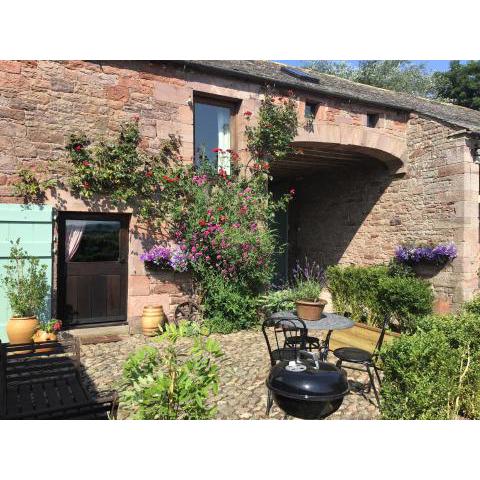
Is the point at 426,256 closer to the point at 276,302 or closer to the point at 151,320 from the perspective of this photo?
the point at 276,302

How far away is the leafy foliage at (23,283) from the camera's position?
5.42m

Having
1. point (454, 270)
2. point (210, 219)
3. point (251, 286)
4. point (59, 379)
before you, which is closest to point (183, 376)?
point (59, 379)

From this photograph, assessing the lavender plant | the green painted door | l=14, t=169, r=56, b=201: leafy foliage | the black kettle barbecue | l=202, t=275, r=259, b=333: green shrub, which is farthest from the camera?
the lavender plant

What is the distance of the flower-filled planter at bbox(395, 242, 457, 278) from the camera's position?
766 centimetres

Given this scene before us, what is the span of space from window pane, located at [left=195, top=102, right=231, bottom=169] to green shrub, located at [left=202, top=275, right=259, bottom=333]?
2373mm

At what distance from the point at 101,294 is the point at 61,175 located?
80.9 inches

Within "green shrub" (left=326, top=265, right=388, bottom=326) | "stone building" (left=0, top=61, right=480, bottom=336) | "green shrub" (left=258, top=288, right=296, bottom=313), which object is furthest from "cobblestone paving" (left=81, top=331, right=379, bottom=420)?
"green shrub" (left=326, top=265, right=388, bottom=326)

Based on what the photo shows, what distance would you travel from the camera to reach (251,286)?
284 inches

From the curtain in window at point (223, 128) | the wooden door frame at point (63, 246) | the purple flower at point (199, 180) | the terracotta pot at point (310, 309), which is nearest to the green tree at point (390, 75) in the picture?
the curtain in window at point (223, 128)

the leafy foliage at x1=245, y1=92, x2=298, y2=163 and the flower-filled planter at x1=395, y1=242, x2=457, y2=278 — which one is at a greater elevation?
the leafy foliage at x1=245, y1=92, x2=298, y2=163

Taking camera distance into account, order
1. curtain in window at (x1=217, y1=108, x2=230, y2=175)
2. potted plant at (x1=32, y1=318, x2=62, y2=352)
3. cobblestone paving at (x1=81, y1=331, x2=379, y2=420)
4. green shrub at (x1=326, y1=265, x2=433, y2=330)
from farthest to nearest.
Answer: curtain in window at (x1=217, y1=108, x2=230, y2=175) < green shrub at (x1=326, y1=265, x2=433, y2=330) < potted plant at (x1=32, y1=318, x2=62, y2=352) < cobblestone paving at (x1=81, y1=331, x2=379, y2=420)

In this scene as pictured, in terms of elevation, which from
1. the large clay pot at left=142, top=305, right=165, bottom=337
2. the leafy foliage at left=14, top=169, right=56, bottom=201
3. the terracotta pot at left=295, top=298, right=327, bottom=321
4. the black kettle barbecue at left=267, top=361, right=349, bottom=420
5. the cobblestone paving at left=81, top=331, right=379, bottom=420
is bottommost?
the cobblestone paving at left=81, top=331, right=379, bottom=420

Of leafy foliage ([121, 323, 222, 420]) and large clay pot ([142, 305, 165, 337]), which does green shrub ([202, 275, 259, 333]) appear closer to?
large clay pot ([142, 305, 165, 337])

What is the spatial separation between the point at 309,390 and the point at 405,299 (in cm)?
460
